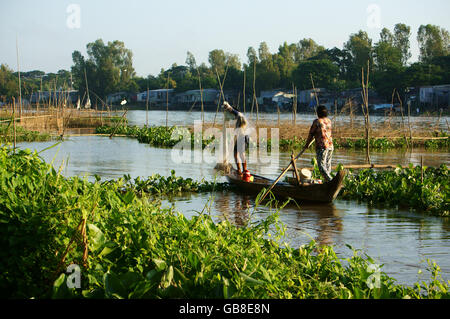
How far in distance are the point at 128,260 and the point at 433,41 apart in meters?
75.2

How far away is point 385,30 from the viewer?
2714 inches

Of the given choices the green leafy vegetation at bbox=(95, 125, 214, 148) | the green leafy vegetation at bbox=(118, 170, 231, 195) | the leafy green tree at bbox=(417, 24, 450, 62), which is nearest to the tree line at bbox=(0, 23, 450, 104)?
the leafy green tree at bbox=(417, 24, 450, 62)

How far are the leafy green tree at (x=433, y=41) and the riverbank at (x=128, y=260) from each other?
72900 millimetres

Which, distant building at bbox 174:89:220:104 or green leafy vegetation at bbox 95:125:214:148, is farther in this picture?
distant building at bbox 174:89:220:104

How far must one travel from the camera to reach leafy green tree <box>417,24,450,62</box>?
227 feet

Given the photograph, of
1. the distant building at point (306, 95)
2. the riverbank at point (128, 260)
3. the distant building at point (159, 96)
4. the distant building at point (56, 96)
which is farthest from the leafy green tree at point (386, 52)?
the riverbank at point (128, 260)

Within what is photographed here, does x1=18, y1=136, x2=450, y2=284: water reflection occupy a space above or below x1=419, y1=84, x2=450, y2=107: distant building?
below

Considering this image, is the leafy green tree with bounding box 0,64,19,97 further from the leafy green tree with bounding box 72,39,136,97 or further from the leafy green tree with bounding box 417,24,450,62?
the leafy green tree with bounding box 417,24,450,62

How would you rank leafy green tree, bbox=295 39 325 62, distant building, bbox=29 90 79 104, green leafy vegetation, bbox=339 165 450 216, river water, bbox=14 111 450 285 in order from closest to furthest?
river water, bbox=14 111 450 285 → green leafy vegetation, bbox=339 165 450 216 → distant building, bbox=29 90 79 104 → leafy green tree, bbox=295 39 325 62

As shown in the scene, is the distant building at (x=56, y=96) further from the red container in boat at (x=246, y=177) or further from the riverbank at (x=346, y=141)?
the red container in boat at (x=246, y=177)

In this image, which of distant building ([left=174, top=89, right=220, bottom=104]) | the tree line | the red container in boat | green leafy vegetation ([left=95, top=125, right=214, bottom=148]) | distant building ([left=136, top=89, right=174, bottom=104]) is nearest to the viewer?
the red container in boat

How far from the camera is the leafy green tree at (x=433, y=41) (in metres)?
69.1

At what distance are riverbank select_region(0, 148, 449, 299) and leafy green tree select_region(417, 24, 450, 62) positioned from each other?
239 feet
